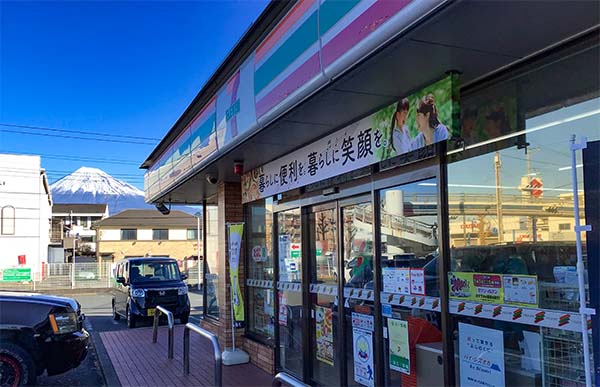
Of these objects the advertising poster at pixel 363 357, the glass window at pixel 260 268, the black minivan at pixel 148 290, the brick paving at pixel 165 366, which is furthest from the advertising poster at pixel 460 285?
the black minivan at pixel 148 290

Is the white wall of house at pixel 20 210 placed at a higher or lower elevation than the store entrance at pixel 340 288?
higher

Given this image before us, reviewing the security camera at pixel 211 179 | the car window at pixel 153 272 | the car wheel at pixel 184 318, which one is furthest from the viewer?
the car window at pixel 153 272

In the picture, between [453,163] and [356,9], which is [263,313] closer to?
[453,163]

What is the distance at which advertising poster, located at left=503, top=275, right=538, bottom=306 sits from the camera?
143 inches

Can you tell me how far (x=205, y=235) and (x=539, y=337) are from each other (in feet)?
32.7

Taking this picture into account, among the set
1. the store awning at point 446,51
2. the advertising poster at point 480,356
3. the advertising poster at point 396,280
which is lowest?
the advertising poster at point 480,356

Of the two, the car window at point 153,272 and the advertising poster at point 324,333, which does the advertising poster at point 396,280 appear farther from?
the car window at point 153,272

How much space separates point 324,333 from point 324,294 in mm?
478

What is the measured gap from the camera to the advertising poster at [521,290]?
3.62 metres

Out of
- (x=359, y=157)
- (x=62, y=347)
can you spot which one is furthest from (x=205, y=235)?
(x=359, y=157)

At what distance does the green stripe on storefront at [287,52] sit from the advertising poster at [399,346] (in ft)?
8.54

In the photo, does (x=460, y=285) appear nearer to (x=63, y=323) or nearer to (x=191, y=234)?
(x=63, y=323)

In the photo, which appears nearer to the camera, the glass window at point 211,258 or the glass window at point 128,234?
the glass window at point 211,258

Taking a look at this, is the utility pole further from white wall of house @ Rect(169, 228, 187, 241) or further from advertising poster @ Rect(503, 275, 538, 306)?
white wall of house @ Rect(169, 228, 187, 241)
